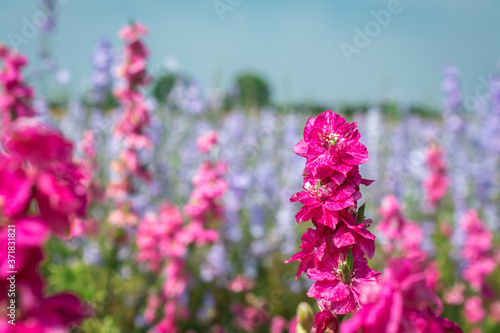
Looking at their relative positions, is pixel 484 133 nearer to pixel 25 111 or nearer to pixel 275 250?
pixel 275 250

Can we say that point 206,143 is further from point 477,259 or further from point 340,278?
point 477,259

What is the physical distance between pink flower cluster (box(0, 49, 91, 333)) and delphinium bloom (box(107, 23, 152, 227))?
2.78m

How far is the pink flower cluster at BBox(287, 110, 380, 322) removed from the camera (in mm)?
924

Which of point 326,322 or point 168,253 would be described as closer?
point 326,322

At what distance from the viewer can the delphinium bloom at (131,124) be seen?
339 cm

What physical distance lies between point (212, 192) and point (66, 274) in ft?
4.42

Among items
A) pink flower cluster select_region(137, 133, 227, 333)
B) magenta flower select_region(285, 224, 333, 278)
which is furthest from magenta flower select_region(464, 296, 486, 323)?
magenta flower select_region(285, 224, 333, 278)

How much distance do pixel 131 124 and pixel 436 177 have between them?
3.28 m

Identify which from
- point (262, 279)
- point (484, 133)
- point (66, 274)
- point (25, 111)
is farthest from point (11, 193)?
point (484, 133)

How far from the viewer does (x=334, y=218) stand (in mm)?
930

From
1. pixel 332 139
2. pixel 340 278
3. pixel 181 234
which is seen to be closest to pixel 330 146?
pixel 332 139

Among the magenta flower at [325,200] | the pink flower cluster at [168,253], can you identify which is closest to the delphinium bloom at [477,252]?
the pink flower cluster at [168,253]

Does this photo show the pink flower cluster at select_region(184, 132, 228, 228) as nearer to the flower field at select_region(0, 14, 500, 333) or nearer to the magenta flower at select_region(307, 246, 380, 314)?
the flower field at select_region(0, 14, 500, 333)

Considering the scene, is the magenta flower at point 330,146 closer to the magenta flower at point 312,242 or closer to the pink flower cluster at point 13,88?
the magenta flower at point 312,242
